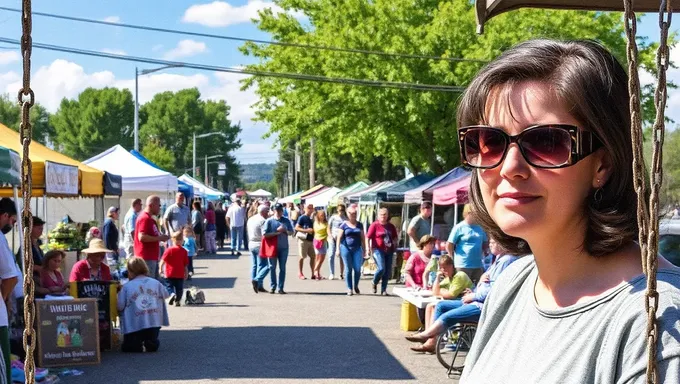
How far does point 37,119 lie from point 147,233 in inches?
3111

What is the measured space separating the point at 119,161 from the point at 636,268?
19268 mm

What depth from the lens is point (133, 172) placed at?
1984 cm

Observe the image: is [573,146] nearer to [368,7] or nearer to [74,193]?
[74,193]

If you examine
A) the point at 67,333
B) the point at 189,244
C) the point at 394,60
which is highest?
the point at 394,60

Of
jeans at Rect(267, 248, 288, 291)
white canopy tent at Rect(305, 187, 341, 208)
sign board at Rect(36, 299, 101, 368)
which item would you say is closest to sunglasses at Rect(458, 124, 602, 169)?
sign board at Rect(36, 299, 101, 368)

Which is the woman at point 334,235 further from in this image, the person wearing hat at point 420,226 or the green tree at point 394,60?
the green tree at point 394,60

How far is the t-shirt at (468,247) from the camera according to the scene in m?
12.7

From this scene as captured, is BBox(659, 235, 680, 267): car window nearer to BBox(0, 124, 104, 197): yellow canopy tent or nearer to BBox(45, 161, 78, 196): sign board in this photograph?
BBox(0, 124, 104, 197): yellow canopy tent

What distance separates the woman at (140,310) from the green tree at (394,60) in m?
18.0

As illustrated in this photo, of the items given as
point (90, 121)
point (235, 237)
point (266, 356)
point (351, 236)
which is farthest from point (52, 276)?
point (90, 121)

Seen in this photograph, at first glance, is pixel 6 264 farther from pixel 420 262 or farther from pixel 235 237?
pixel 235 237

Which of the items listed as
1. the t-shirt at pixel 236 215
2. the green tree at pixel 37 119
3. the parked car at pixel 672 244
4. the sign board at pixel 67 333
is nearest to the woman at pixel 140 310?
the sign board at pixel 67 333

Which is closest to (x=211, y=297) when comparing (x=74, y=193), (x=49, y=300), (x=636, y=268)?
(x=74, y=193)

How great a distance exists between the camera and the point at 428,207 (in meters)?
17.7
